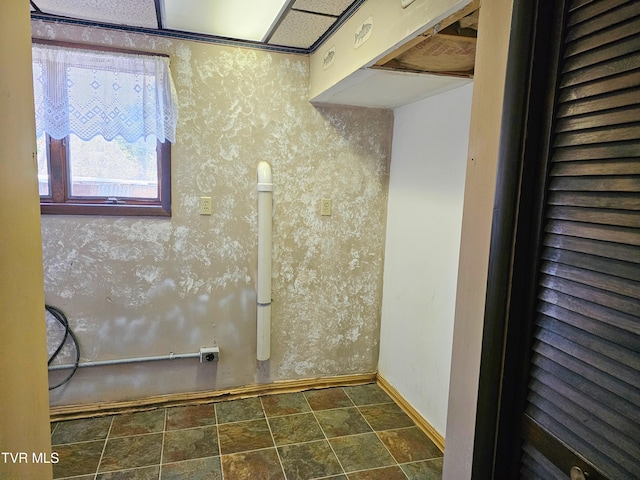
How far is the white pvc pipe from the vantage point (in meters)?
2.55

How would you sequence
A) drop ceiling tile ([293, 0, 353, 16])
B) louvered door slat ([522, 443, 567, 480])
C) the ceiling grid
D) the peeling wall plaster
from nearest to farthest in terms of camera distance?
louvered door slat ([522, 443, 567, 480]) → drop ceiling tile ([293, 0, 353, 16]) → the ceiling grid → the peeling wall plaster

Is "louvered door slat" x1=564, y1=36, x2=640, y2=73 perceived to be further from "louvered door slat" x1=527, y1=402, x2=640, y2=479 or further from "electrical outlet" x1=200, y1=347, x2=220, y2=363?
"electrical outlet" x1=200, y1=347, x2=220, y2=363

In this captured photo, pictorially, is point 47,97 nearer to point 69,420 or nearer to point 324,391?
point 69,420

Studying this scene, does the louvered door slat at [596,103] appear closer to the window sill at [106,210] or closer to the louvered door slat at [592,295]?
the louvered door slat at [592,295]

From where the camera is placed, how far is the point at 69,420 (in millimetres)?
2402

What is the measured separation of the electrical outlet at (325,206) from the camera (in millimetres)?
2719

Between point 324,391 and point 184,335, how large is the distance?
1.02m

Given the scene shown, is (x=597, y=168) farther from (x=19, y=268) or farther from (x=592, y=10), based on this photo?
(x=19, y=268)

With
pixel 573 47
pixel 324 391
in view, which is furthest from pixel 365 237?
pixel 573 47

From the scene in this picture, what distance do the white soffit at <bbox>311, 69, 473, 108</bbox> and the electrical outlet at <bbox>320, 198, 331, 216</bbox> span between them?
62 cm

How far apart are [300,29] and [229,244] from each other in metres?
1.29

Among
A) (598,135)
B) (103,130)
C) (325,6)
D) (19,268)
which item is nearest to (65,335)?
(103,130)

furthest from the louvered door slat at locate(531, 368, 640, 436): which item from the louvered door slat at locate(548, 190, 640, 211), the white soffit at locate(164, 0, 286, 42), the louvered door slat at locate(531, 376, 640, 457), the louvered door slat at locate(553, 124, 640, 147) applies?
the white soffit at locate(164, 0, 286, 42)

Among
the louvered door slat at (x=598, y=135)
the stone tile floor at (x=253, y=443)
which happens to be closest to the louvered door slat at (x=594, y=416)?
the louvered door slat at (x=598, y=135)
